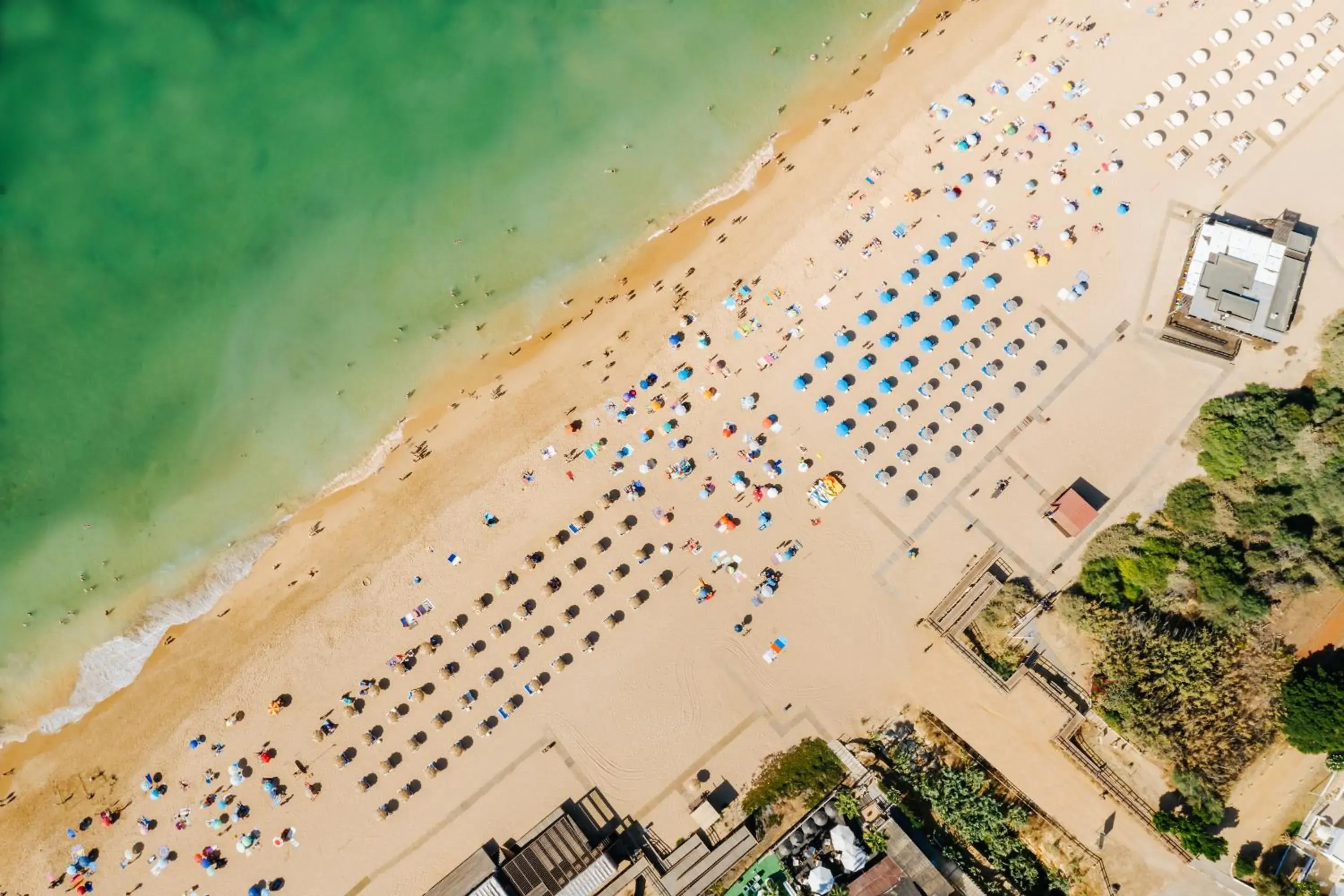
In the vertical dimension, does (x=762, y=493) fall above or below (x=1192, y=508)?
above

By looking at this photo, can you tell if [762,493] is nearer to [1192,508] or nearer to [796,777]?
[796,777]

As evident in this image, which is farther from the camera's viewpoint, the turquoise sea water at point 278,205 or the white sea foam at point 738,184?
the white sea foam at point 738,184

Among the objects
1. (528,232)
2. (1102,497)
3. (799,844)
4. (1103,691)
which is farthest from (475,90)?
(1103,691)

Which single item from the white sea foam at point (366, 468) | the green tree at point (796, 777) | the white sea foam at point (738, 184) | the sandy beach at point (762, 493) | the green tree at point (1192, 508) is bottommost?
the green tree at point (1192, 508)

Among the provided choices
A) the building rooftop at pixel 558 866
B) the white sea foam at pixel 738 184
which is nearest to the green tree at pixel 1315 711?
the building rooftop at pixel 558 866

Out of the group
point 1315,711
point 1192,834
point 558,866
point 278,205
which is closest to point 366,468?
point 278,205

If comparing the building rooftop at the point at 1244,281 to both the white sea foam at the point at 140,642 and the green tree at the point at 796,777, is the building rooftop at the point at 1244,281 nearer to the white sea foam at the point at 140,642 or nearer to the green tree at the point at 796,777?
the green tree at the point at 796,777

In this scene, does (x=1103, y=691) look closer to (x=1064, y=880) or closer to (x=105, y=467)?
(x=1064, y=880)
